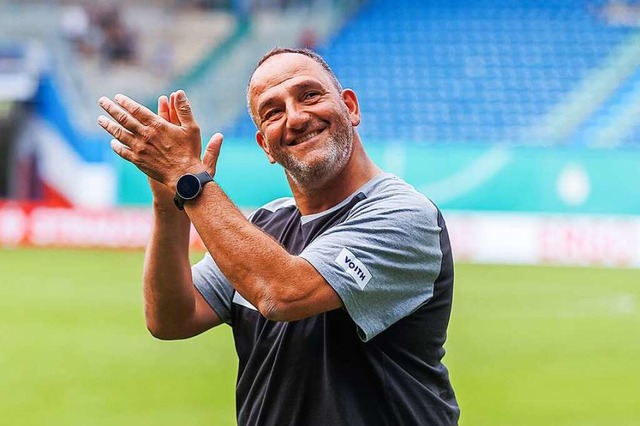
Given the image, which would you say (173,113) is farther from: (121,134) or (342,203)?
(342,203)

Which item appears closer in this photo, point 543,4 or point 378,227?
point 378,227

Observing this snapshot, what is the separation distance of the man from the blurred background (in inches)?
207

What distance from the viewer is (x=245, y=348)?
3441mm

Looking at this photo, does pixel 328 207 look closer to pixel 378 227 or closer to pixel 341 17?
pixel 378 227

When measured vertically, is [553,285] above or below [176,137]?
below

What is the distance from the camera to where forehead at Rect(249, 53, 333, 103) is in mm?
3479

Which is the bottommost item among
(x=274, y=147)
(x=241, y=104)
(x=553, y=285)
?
(x=553, y=285)

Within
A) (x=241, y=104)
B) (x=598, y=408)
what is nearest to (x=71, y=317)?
(x=598, y=408)

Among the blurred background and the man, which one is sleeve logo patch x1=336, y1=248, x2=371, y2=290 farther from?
the blurred background

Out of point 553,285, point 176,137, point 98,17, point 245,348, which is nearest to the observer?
point 176,137

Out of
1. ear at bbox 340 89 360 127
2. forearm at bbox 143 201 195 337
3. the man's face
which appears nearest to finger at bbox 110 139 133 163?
forearm at bbox 143 201 195 337

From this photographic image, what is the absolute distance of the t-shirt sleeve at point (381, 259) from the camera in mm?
3109

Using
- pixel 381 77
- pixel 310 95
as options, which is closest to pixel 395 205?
pixel 310 95

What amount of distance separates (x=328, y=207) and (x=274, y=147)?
0.81ft
